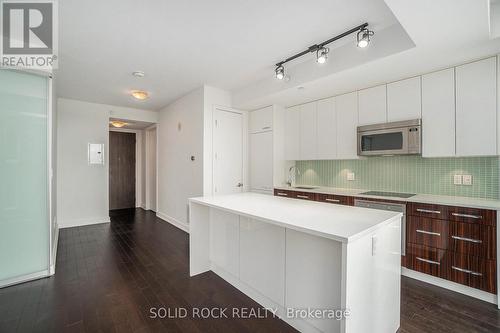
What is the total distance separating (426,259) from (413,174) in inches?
41.7

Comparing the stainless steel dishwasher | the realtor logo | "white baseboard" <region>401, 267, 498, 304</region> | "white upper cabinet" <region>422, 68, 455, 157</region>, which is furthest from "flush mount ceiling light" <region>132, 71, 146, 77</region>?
"white baseboard" <region>401, 267, 498, 304</region>

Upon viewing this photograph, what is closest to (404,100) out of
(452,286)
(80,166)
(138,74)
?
(452,286)

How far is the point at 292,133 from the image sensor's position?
4.08 m

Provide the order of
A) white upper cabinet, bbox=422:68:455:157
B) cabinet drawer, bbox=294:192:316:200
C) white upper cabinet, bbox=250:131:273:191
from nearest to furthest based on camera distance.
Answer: white upper cabinet, bbox=422:68:455:157
cabinet drawer, bbox=294:192:316:200
white upper cabinet, bbox=250:131:273:191

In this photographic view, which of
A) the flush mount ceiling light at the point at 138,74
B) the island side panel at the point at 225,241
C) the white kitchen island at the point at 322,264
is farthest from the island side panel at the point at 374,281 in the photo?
the flush mount ceiling light at the point at 138,74

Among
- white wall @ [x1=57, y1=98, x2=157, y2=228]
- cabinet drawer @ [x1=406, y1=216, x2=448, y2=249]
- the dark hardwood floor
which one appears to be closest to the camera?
the dark hardwood floor

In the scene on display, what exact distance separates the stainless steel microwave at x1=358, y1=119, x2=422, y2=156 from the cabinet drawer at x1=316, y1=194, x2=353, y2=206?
2.12 ft

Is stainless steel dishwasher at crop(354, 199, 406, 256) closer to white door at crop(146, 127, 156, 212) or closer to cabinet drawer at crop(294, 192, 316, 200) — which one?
cabinet drawer at crop(294, 192, 316, 200)

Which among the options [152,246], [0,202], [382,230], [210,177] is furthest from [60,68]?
[382,230]

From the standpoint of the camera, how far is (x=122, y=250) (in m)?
3.37

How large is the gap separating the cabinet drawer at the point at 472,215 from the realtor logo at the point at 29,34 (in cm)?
395

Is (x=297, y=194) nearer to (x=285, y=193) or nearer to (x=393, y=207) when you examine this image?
(x=285, y=193)

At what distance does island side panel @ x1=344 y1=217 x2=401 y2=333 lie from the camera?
1265mm

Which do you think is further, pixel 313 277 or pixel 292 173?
pixel 292 173
